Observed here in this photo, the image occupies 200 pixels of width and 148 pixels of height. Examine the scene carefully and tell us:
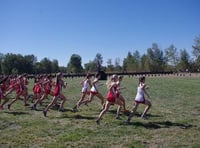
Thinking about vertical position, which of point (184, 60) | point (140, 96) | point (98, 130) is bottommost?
point (98, 130)

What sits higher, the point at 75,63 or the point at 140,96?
the point at 75,63

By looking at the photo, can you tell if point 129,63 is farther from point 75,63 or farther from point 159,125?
point 159,125

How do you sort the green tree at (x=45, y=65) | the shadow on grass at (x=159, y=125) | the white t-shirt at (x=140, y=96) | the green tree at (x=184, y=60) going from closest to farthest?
the shadow on grass at (x=159, y=125), the white t-shirt at (x=140, y=96), the green tree at (x=184, y=60), the green tree at (x=45, y=65)

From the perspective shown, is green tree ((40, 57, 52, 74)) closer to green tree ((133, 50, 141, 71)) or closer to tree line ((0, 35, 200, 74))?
tree line ((0, 35, 200, 74))

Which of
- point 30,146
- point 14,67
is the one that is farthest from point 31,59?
point 30,146

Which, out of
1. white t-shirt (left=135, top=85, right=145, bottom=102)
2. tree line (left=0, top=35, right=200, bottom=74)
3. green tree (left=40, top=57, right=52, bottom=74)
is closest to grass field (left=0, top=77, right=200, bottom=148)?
Result: white t-shirt (left=135, top=85, right=145, bottom=102)

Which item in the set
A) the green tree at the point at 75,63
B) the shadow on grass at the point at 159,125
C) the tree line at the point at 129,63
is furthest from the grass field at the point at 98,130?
the green tree at the point at 75,63

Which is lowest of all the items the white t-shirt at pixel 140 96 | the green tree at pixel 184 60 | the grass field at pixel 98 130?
the grass field at pixel 98 130

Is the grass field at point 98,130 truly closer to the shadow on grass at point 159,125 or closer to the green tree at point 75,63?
the shadow on grass at point 159,125

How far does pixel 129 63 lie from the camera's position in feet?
445

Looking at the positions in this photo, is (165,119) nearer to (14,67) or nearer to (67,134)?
(67,134)

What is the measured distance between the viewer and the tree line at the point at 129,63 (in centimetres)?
11584

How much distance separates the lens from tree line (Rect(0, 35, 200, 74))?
116m

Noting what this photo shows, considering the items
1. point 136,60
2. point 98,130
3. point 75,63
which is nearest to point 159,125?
point 98,130
